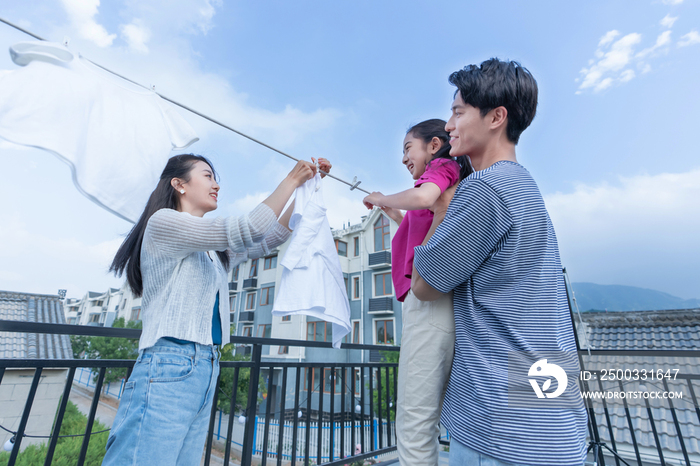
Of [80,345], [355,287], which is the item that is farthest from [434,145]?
[80,345]

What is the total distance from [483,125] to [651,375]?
7.56 feet

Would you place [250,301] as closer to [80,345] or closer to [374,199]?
[80,345]

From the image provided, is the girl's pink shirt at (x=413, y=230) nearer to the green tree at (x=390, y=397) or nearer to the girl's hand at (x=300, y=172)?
the girl's hand at (x=300, y=172)

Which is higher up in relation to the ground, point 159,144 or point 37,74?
point 37,74

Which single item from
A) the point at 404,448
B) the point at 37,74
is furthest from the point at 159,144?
the point at 404,448

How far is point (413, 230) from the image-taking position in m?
1.31

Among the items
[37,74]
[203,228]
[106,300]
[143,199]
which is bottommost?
[203,228]

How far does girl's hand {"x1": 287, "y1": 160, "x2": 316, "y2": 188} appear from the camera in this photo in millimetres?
1421

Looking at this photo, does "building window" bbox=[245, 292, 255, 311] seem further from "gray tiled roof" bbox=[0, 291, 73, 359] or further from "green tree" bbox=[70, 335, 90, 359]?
"green tree" bbox=[70, 335, 90, 359]

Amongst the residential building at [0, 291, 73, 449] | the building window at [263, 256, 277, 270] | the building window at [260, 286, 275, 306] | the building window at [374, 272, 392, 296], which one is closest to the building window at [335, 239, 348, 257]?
the building window at [374, 272, 392, 296]

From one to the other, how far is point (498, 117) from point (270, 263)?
57.0 ft

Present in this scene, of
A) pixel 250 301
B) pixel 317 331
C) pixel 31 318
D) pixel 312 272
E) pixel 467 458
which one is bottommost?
pixel 467 458

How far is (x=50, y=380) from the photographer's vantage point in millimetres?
11688

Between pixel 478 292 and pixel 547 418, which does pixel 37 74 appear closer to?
pixel 478 292
